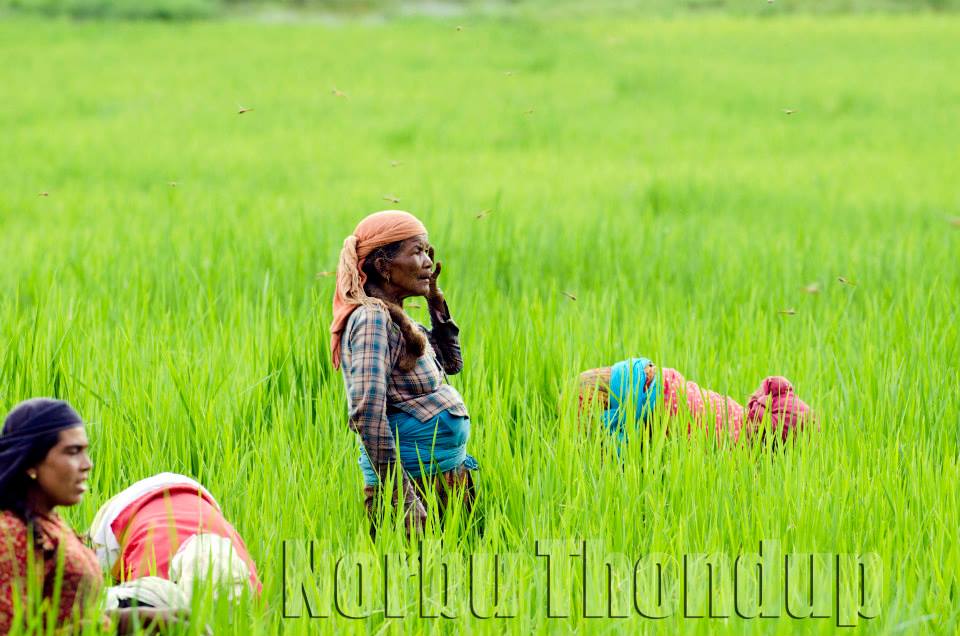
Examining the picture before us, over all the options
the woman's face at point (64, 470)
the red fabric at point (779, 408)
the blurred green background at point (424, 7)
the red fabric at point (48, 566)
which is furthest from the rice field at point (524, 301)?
the blurred green background at point (424, 7)

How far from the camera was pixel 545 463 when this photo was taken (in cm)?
288

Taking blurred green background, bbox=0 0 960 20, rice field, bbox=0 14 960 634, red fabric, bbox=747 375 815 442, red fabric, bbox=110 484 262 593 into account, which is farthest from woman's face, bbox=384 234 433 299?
blurred green background, bbox=0 0 960 20

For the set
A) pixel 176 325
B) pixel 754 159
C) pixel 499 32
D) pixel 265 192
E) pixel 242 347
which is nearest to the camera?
pixel 242 347

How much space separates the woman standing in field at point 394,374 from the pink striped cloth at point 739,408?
2.46ft

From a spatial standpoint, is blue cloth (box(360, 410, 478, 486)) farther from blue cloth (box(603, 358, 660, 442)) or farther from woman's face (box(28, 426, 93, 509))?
woman's face (box(28, 426, 93, 509))

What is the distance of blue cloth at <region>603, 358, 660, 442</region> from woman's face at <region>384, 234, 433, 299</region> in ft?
2.55

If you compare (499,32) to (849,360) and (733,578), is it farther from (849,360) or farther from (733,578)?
(733,578)

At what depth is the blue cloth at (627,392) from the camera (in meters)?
3.05

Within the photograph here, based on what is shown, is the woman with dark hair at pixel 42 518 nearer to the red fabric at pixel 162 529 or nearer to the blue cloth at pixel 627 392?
the red fabric at pixel 162 529

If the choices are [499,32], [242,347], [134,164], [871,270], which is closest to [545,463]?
[242,347]

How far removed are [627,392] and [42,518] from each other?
167cm

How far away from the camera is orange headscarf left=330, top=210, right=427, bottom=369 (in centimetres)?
249

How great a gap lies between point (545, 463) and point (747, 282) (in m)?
2.35

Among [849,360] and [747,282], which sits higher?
[747,282]
